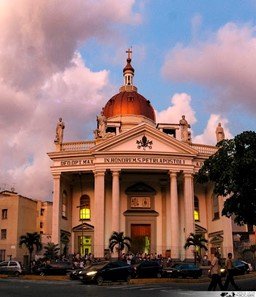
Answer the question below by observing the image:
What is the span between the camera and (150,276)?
120ft

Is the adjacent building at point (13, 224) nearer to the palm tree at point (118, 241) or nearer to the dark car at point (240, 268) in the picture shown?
the palm tree at point (118, 241)

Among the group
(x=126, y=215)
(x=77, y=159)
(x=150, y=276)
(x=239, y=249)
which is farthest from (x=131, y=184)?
(x=150, y=276)

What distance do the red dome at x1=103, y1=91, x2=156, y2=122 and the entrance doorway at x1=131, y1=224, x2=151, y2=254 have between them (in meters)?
17.6

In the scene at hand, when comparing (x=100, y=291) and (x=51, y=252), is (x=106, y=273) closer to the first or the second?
(x=100, y=291)

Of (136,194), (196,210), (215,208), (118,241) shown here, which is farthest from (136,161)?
(215,208)

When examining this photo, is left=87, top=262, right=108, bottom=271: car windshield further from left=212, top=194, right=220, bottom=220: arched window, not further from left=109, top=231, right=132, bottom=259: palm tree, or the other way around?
left=212, top=194, right=220, bottom=220: arched window

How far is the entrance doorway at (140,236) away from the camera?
191 ft

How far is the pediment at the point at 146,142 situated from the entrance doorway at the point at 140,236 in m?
9.28

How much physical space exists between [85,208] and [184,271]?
24.6 meters

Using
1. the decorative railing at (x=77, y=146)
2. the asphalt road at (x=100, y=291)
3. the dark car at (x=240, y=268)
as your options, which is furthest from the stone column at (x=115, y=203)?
the asphalt road at (x=100, y=291)

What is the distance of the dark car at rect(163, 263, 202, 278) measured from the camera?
1438 inches

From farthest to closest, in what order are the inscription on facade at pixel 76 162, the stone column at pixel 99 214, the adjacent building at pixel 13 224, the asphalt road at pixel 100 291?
the adjacent building at pixel 13 224 < the inscription on facade at pixel 76 162 < the stone column at pixel 99 214 < the asphalt road at pixel 100 291

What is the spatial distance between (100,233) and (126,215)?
6.13 meters

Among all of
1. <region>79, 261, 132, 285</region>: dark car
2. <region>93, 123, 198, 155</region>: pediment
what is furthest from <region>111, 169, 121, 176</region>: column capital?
<region>79, 261, 132, 285</region>: dark car
